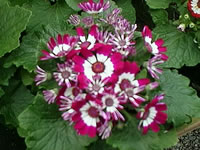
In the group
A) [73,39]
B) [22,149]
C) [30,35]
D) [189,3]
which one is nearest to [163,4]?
[189,3]

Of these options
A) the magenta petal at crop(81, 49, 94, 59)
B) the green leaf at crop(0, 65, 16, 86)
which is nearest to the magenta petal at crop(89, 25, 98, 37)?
the magenta petal at crop(81, 49, 94, 59)

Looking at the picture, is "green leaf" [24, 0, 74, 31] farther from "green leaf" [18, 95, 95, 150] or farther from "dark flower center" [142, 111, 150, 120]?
"dark flower center" [142, 111, 150, 120]

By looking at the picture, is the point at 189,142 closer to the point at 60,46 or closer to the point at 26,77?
the point at 26,77

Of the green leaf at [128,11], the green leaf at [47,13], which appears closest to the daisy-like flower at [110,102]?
the green leaf at [47,13]

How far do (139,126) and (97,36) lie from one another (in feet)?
1.11

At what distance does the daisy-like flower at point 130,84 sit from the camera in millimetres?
1212

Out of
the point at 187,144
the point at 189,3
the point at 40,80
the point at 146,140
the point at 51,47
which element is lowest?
the point at 187,144

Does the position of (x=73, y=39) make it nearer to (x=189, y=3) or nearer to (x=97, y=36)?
(x=97, y=36)

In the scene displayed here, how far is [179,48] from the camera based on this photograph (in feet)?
6.57

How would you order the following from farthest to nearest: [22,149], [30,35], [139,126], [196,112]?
1. [22,149]
2. [30,35]
3. [196,112]
4. [139,126]

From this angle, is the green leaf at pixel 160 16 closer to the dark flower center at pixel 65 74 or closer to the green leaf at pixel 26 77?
the green leaf at pixel 26 77

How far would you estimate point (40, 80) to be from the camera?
136 cm

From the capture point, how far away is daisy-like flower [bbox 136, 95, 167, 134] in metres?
1.23

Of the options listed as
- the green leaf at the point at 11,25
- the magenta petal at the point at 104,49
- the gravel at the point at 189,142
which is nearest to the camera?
the magenta petal at the point at 104,49
